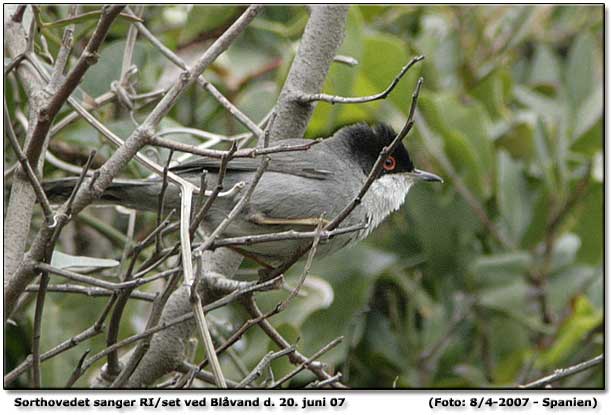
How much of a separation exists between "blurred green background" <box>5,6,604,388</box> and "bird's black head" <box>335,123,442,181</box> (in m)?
0.18

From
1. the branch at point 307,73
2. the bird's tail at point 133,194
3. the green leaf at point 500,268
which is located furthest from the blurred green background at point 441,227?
the branch at point 307,73

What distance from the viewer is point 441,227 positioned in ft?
13.6

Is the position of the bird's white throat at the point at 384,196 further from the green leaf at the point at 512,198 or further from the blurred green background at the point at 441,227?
the green leaf at the point at 512,198

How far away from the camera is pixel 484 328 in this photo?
4176 millimetres

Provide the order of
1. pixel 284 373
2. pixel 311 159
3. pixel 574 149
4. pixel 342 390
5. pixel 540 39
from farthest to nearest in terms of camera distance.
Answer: pixel 540 39 → pixel 574 149 → pixel 311 159 → pixel 284 373 → pixel 342 390

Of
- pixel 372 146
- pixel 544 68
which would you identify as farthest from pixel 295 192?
pixel 544 68

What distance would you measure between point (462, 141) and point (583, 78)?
3.38 feet

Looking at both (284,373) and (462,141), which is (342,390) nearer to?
(284,373)

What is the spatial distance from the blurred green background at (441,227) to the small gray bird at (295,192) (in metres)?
0.25

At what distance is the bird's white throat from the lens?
11.2 ft

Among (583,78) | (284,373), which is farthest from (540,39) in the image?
(284,373)

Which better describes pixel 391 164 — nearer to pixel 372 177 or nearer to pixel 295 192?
pixel 295 192

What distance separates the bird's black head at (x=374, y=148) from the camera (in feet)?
12.1

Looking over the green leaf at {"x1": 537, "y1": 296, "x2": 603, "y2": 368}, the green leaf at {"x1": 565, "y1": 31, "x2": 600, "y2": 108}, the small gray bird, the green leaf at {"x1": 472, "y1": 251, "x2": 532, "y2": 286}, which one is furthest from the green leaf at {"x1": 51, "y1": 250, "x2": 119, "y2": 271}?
the green leaf at {"x1": 565, "y1": 31, "x2": 600, "y2": 108}
